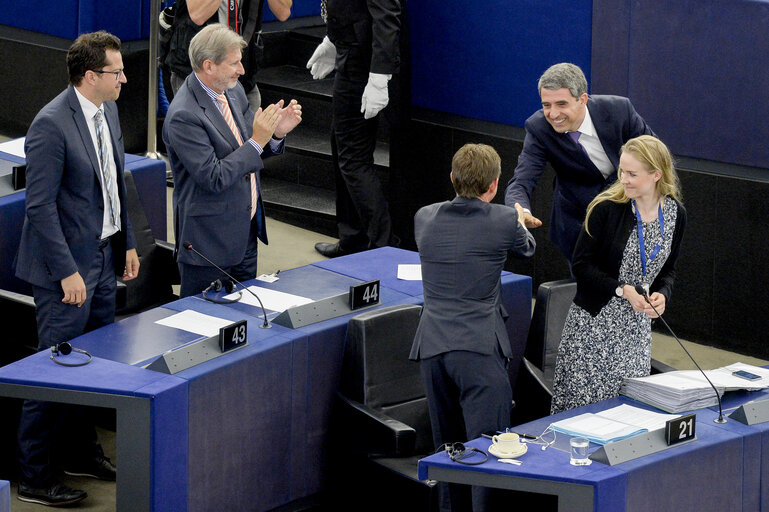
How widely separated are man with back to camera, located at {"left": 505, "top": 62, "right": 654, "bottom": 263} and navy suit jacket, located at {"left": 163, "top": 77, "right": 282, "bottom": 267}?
1.03 meters

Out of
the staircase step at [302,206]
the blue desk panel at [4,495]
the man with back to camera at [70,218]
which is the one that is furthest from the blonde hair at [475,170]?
the staircase step at [302,206]

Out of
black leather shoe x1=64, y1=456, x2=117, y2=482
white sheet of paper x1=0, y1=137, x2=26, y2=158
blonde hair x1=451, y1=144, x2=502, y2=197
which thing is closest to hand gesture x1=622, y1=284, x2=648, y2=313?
blonde hair x1=451, y1=144, x2=502, y2=197

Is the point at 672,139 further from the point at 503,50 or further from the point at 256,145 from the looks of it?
the point at 256,145

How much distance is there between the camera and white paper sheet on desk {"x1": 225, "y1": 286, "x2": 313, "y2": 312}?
4.79 meters

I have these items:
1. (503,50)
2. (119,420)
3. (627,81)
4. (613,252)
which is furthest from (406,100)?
(119,420)

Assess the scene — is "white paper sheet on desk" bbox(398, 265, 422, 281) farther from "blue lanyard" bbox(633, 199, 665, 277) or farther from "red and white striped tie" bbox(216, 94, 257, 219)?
"blue lanyard" bbox(633, 199, 665, 277)

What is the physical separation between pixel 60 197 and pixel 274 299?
0.86 meters

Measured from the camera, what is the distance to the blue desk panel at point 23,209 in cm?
529

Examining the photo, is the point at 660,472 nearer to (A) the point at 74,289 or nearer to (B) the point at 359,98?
(A) the point at 74,289

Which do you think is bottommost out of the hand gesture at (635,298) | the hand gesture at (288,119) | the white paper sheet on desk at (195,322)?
the white paper sheet on desk at (195,322)

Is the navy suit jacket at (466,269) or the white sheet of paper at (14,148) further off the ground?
the white sheet of paper at (14,148)

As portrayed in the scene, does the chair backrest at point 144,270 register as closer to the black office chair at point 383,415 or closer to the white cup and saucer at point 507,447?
the black office chair at point 383,415

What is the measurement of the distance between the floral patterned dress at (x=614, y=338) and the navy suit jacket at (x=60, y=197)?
5.75 ft

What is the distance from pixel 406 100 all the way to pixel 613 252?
10.3ft
